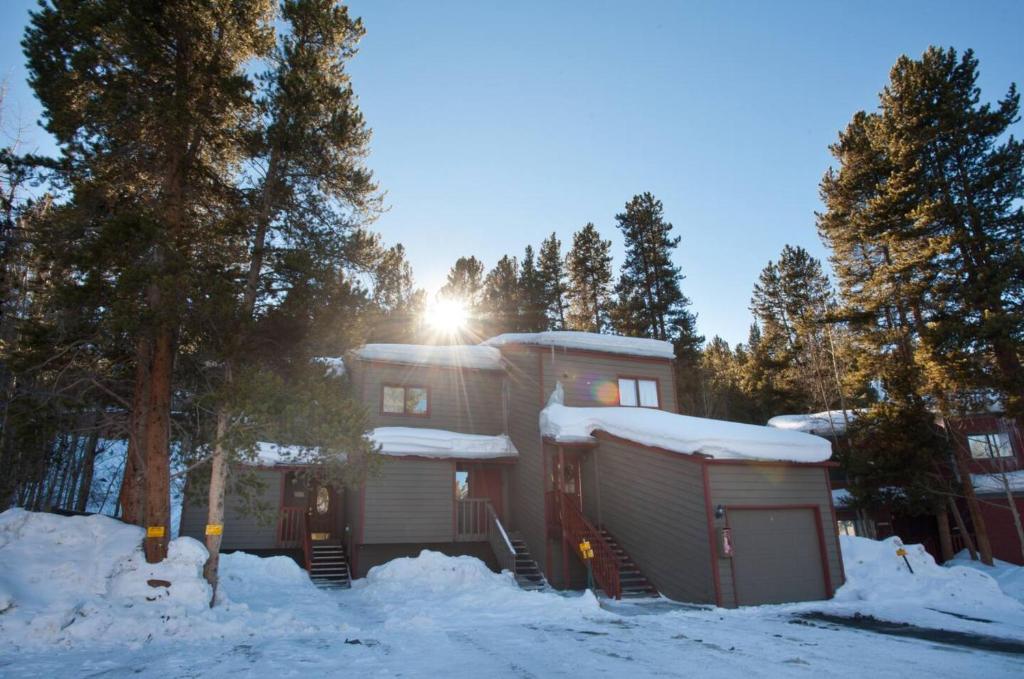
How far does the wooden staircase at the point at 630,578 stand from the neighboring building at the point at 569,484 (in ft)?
0.14

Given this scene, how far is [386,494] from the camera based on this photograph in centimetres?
1641

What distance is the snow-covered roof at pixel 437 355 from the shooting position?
18.4 metres

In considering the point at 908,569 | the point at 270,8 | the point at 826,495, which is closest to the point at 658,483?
the point at 826,495

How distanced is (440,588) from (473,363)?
7765 mm

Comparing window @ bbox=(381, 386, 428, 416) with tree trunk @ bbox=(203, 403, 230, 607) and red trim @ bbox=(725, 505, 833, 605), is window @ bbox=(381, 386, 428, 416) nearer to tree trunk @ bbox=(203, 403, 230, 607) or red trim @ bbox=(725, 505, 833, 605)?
tree trunk @ bbox=(203, 403, 230, 607)

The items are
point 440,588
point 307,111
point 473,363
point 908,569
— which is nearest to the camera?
point 307,111

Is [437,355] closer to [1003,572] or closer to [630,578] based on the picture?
[630,578]

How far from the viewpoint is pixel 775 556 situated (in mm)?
13430

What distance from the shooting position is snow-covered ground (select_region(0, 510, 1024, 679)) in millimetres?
7227

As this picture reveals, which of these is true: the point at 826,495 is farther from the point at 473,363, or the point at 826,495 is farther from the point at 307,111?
the point at 307,111

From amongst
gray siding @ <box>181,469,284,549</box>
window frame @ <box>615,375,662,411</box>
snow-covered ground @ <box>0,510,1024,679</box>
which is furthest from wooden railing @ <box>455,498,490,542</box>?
window frame @ <box>615,375,662,411</box>

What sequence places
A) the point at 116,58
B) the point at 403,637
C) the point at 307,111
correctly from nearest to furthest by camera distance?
the point at 403,637, the point at 116,58, the point at 307,111

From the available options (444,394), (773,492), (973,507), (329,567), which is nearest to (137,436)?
(329,567)

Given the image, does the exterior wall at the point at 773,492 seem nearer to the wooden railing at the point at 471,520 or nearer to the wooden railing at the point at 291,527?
the wooden railing at the point at 471,520
